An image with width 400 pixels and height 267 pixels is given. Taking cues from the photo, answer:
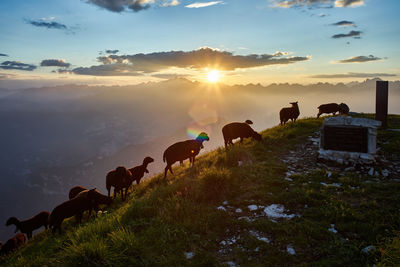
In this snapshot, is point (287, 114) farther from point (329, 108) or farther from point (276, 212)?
point (276, 212)

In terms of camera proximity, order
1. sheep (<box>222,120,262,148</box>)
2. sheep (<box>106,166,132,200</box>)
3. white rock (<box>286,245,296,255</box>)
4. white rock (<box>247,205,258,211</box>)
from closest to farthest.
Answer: white rock (<box>286,245,296,255</box>), white rock (<box>247,205,258,211</box>), sheep (<box>106,166,132,200</box>), sheep (<box>222,120,262,148</box>)

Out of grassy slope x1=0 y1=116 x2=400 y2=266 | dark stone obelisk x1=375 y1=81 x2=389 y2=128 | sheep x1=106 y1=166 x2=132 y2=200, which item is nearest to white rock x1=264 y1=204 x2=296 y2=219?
grassy slope x1=0 y1=116 x2=400 y2=266

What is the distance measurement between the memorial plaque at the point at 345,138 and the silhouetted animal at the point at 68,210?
40.2 ft

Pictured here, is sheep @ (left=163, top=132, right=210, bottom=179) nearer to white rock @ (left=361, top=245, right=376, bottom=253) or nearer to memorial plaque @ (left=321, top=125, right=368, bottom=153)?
memorial plaque @ (left=321, top=125, right=368, bottom=153)

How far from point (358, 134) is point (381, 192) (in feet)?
14.2

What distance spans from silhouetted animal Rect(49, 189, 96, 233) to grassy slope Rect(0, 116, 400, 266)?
2155 mm

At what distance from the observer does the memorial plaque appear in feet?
39.2

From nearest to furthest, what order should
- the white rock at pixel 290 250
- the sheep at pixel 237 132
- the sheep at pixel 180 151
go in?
the white rock at pixel 290 250, the sheep at pixel 180 151, the sheep at pixel 237 132

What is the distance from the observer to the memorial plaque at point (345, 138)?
39.2ft

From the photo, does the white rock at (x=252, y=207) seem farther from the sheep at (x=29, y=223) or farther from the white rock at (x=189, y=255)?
the sheep at (x=29, y=223)

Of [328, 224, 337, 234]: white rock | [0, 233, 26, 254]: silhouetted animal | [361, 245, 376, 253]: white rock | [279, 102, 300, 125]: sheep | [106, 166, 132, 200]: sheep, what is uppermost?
[279, 102, 300, 125]: sheep

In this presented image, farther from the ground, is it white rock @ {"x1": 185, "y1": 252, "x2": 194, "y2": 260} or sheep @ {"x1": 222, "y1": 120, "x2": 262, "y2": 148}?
sheep @ {"x1": 222, "y1": 120, "x2": 262, "y2": 148}

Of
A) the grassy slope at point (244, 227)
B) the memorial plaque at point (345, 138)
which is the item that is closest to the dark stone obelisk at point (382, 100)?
the memorial plaque at point (345, 138)

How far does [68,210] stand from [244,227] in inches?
301
